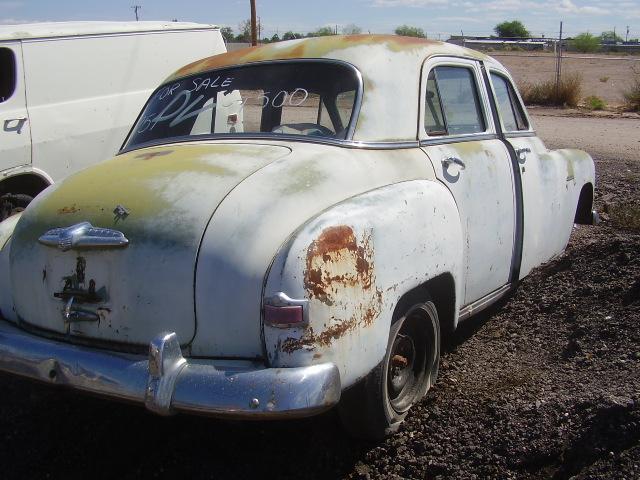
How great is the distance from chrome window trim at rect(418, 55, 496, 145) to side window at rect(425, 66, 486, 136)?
0.02 m

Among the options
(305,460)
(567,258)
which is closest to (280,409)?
(305,460)

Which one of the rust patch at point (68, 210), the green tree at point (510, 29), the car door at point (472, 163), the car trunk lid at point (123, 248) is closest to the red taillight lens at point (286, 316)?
the car trunk lid at point (123, 248)

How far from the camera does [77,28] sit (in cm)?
693

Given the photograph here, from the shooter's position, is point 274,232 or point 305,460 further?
point 305,460

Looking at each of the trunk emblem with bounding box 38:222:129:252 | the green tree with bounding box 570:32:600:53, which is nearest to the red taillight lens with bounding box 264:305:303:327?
the trunk emblem with bounding box 38:222:129:252

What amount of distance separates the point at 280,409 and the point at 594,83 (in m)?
26.2

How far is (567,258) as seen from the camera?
5164 millimetres

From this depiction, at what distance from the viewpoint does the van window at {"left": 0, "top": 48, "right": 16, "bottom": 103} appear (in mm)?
6391

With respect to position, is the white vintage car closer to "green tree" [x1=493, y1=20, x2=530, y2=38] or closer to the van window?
the van window

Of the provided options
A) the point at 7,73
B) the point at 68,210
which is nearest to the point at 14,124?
the point at 7,73

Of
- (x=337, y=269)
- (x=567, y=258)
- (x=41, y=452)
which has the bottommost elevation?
(x=41, y=452)

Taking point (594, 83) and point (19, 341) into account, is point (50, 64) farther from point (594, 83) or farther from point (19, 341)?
point (594, 83)

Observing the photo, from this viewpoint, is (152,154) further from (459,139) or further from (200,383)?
(459,139)

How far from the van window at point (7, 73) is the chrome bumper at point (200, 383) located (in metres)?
4.24
